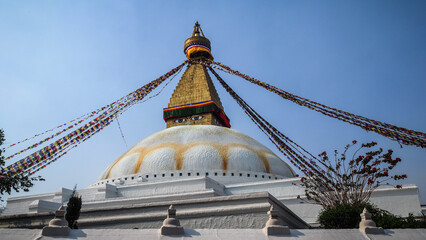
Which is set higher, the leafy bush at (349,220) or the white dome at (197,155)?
the white dome at (197,155)

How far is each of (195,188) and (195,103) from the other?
8.84 m

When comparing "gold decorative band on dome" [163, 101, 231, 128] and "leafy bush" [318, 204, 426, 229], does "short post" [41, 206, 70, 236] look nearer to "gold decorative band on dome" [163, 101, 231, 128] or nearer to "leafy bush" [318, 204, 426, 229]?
"leafy bush" [318, 204, 426, 229]

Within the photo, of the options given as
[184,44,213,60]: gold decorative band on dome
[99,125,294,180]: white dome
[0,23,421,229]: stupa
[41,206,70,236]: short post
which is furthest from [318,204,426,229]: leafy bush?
[184,44,213,60]: gold decorative band on dome

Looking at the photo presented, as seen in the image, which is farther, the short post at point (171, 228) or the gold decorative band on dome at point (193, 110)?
the gold decorative band on dome at point (193, 110)

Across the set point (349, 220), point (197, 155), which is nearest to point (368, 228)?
point (349, 220)

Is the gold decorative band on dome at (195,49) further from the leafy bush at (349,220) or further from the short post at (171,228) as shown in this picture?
the short post at (171,228)

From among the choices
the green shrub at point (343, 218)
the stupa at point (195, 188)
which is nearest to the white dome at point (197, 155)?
the stupa at point (195, 188)

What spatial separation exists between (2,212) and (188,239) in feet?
42.0

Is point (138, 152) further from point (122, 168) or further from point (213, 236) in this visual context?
point (213, 236)

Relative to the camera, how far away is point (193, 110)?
65.4ft

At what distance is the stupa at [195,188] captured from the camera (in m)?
7.53

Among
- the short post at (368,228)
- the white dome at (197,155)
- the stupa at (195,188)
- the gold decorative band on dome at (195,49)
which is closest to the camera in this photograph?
the short post at (368,228)

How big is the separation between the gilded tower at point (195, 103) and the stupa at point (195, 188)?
0.21 ft

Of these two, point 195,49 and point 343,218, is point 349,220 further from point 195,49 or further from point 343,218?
point 195,49
